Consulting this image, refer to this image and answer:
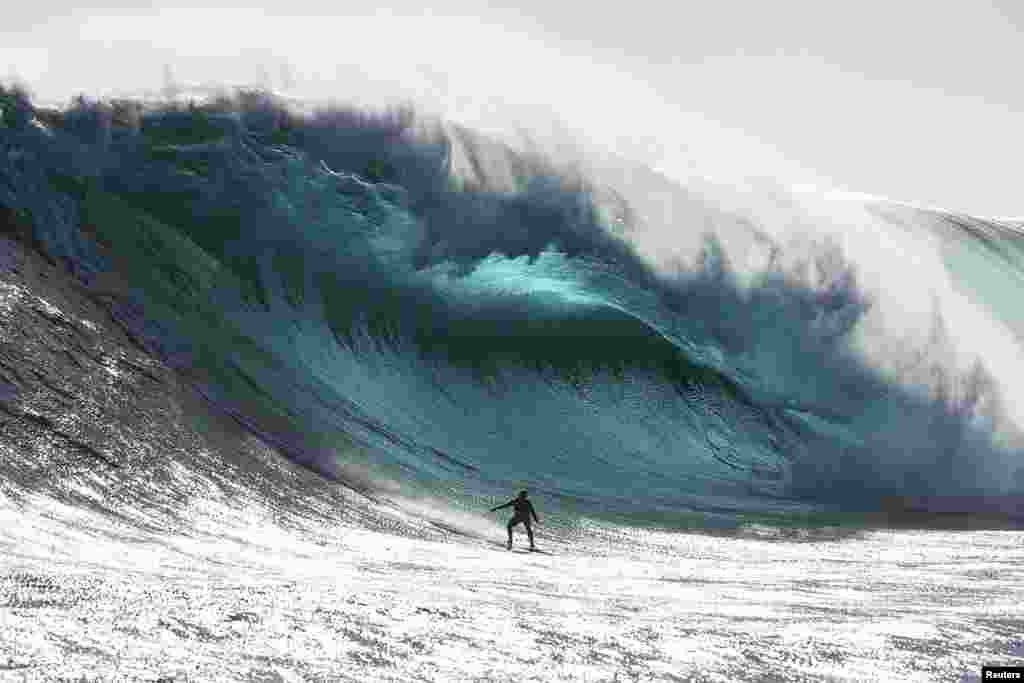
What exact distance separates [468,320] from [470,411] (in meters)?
3.02

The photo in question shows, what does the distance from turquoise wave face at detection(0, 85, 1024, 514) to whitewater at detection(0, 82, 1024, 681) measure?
66 millimetres

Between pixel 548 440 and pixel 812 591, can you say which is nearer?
pixel 812 591

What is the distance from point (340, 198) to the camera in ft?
94.8

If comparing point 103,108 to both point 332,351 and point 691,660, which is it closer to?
point 332,351

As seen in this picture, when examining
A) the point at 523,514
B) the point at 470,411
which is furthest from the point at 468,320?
the point at 523,514

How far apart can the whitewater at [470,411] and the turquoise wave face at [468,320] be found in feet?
0.22

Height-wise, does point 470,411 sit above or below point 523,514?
above

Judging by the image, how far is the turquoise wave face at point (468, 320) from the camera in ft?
73.2

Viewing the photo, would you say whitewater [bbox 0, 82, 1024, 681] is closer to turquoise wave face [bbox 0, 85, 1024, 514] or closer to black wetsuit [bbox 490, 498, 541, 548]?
turquoise wave face [bbox 0, 85, 1024, 514]

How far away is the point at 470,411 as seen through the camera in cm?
2483

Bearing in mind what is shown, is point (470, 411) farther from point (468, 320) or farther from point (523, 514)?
point (523, 514)

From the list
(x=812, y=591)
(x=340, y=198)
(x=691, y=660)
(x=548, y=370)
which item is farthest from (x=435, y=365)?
(x=691, y=660)

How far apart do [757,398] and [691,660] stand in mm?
18255

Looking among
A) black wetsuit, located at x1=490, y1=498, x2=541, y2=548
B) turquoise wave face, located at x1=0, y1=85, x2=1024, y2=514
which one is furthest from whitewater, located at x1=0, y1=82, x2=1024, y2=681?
black wetsuit, located at x1=490, y1=498, x2=541, y2=548
